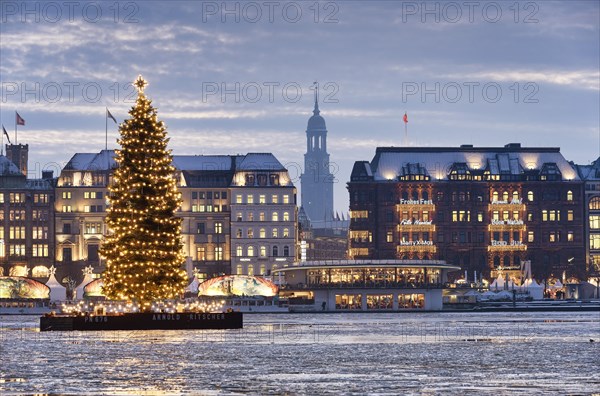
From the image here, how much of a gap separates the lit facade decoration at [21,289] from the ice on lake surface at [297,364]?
Answer: 90187mm

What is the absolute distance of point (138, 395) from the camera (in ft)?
151

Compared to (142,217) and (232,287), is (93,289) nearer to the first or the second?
(232,287)

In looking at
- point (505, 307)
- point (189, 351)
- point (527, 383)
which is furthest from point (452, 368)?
point (505, 307)

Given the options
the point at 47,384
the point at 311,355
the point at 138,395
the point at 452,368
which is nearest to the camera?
the point at 138,395

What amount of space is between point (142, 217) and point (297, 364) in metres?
35.8

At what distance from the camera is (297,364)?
6025 centimetres

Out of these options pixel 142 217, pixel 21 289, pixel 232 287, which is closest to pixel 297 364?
pixel 142 217

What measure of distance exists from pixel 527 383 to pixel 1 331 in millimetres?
58027

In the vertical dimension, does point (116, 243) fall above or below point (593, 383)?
above

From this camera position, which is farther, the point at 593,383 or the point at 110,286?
the point at 110,286

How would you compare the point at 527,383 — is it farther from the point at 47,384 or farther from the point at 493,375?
the point at 47,384

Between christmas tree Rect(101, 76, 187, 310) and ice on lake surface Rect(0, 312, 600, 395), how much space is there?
4455mm

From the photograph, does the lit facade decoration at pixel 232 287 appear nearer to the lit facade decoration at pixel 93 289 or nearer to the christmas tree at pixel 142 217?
the lit facade decoration at pixel 93 289

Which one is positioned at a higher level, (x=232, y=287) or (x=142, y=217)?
(x=142, y=217)
